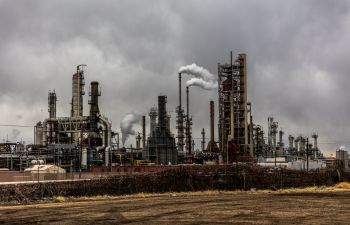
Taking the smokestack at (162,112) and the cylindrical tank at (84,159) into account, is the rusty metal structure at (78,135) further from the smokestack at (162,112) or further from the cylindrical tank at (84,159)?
the smokestack at (162,112)

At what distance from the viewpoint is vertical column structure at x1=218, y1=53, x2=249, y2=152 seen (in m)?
70.5

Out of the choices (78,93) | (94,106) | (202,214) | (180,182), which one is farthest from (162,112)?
(202,214)

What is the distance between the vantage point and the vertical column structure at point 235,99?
70.5 metres

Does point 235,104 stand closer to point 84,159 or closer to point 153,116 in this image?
point 84,159

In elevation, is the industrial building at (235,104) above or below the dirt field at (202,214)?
above

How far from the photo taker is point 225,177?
43.6 metres

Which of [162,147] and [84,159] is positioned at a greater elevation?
Answer: [162,147]

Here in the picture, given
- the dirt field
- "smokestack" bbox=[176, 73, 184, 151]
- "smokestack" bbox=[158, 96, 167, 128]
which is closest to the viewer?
the dirt field

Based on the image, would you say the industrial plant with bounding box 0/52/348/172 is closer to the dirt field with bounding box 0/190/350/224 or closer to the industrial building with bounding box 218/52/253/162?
the industrial building with bounding box 218/52/253/162

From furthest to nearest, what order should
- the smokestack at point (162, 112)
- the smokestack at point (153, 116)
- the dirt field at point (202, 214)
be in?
the smokestack at point (153, 116) < the smokestack at point (162, 112) < the dirt field at point (202, 214)

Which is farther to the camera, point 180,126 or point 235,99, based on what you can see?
point 180,126

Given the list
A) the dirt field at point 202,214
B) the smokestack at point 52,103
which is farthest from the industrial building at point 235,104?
the dirt field at point 202,214

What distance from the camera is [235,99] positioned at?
71250mm

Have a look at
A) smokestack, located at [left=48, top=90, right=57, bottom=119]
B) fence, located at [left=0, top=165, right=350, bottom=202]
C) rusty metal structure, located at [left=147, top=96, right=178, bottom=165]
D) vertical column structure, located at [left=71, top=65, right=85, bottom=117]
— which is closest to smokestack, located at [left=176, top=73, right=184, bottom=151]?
rusty metal structure, located at [left=147, top=96, right=178, bottom=165]
